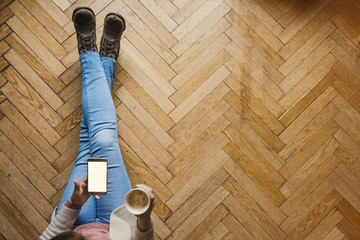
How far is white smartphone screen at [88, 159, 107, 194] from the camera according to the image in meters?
1.28

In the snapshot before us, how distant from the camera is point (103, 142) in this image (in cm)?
151

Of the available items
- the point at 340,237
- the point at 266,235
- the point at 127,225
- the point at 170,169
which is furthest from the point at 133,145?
the point at 340,237

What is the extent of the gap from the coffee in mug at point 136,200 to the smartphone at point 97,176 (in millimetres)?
181

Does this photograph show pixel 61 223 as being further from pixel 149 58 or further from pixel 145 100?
pixel 149 58

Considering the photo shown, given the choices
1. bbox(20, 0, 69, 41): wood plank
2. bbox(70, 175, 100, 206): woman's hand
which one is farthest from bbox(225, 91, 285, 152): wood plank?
bbox(20, 0, 69, 41): wood plank

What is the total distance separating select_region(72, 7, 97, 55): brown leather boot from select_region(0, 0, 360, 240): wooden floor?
5.7 inches

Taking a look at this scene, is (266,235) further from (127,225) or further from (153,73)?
(153,73)

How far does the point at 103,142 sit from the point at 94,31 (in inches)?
27.2

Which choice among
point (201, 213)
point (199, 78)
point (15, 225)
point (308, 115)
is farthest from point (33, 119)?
point (308, 115)

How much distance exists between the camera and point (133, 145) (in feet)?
5.79

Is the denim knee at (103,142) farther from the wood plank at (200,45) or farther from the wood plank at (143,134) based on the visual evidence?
the wood plank at (200,45)

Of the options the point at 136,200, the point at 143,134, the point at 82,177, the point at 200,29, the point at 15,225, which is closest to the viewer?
the point at 136,200

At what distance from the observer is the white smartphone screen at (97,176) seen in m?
1.28

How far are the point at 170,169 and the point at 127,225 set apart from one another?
532 mm
